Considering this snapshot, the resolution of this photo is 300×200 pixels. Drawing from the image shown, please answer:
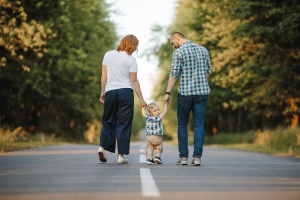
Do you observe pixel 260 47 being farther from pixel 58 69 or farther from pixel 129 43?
pixel 129 43

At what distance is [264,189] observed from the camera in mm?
6660

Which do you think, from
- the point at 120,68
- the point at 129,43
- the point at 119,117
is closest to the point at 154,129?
the point at 119,117

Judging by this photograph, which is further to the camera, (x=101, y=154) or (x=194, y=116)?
(x=194, y=116)

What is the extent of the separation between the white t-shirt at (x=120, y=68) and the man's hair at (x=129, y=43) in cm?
7

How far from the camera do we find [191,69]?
9.90m

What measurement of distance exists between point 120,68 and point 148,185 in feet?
11.8

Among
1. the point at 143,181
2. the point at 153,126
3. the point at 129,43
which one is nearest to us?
the point at 143,181

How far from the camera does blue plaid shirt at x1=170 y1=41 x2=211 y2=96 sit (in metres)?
9.82

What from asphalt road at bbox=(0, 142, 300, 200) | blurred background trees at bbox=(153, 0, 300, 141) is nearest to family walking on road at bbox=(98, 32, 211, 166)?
asphalt road at bbox=(0, 142, 300, 200)

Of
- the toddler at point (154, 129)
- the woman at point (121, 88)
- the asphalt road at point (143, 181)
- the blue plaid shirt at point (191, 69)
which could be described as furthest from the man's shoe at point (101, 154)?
the blue plaid shirt at point (191, 69)

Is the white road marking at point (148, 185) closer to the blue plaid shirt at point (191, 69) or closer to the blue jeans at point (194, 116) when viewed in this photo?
the blue jeans at point (194, 116)

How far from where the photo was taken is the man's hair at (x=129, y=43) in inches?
388

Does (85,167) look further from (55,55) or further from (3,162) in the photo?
(55,55)

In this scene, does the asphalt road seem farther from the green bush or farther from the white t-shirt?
the green bush
